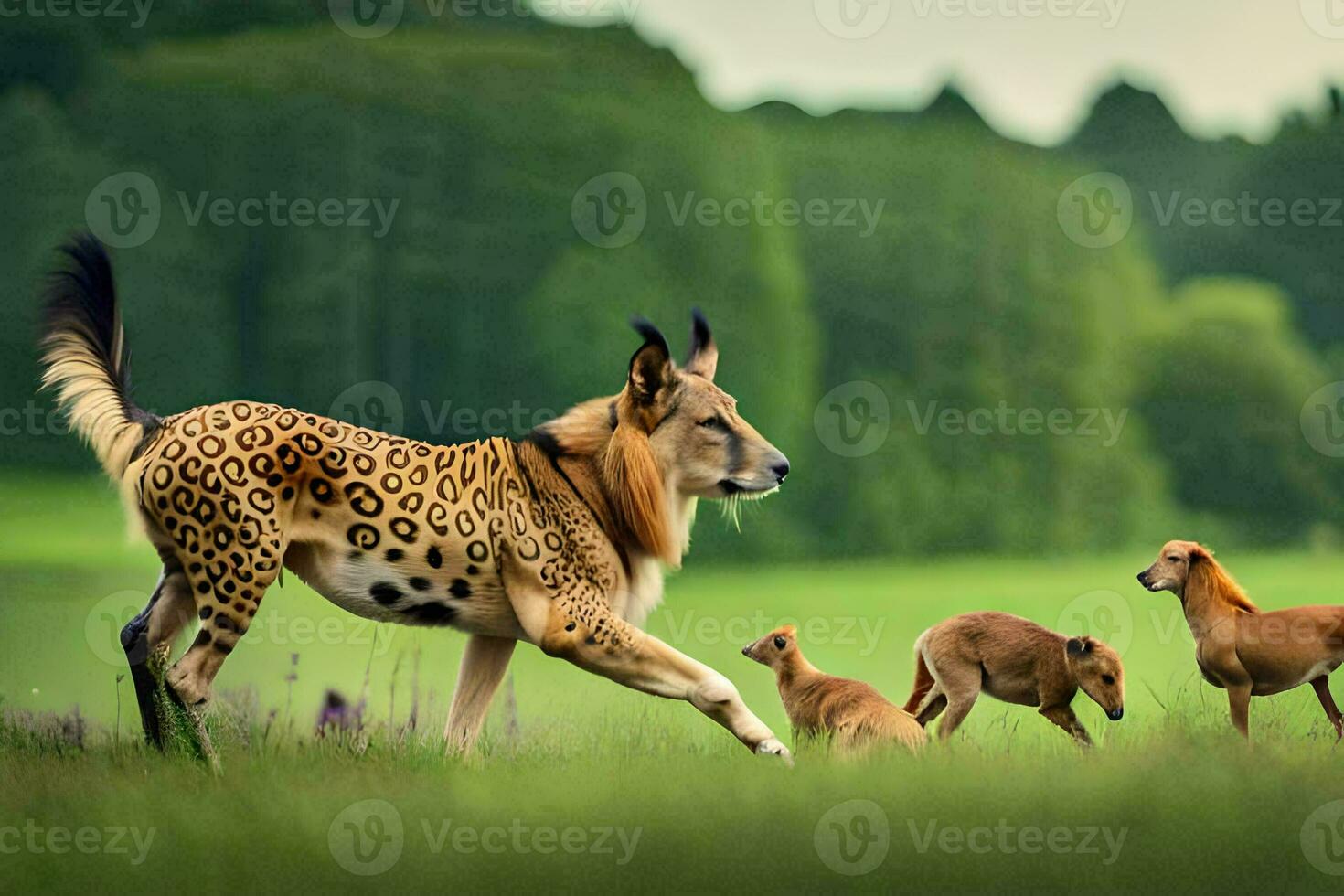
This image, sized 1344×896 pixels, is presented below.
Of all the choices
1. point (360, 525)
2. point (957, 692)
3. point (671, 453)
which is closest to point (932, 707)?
point (957, 692)

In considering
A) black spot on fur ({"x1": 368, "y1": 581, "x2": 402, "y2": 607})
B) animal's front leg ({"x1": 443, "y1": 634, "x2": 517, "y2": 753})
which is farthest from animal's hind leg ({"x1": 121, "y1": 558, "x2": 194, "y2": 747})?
animal's front leg ({"x1": 443, "y1": 634, "x2": 517, "y2": 753})

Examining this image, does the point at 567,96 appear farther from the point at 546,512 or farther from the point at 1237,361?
the point at 1237,361

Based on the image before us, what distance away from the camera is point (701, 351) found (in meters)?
6.85

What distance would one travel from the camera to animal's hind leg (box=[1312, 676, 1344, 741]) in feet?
22.2

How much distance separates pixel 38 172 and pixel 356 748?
247 inches

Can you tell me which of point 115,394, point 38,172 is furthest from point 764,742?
point 38,172

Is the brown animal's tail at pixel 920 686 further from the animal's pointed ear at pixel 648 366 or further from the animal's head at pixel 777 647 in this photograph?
the animal's pointed ear at pixel 648 366

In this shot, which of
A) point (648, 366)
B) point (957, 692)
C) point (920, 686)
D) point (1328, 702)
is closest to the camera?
point (648, 366)

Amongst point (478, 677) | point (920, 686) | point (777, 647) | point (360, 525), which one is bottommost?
point (478, 677)

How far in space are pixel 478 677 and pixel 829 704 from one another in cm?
162

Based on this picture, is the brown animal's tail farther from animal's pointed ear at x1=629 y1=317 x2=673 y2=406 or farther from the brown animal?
animal's pointed ear at x1=629 y1=317 x2=673 y2=406

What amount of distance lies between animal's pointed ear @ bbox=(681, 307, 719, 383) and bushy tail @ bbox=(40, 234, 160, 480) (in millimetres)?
→ 2370

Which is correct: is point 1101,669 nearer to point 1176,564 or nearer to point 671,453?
point 1176,564

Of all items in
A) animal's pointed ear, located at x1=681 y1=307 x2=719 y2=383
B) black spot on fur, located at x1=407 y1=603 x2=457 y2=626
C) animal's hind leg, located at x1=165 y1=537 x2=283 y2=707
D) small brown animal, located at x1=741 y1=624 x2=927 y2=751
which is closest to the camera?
animal's hind leg, located at x1=165 y1=537 x2=283 y2=707
